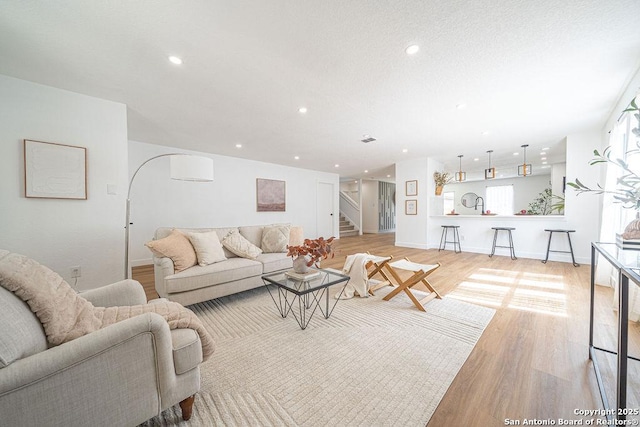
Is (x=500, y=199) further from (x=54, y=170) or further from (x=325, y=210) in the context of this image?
(x=54, y=170)

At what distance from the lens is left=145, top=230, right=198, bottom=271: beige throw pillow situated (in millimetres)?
2453

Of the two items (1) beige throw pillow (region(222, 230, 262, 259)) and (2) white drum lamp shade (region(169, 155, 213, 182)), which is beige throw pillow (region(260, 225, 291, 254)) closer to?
(1) beige throw pillow (region(222, 230, 262, 259))

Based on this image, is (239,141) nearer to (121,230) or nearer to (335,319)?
(121,230)

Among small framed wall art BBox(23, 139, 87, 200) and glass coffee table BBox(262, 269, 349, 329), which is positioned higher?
small framed wall art BBox(23, 139, 87, 200)

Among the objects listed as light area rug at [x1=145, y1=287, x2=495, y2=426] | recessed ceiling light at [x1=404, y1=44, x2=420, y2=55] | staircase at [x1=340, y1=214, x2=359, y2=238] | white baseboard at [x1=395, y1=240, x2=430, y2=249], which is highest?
recessed ceiling light at [x1=404, y1=44, x2=420, y2=55]

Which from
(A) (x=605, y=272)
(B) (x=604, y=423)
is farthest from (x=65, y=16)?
(A) (x=605, y=272)

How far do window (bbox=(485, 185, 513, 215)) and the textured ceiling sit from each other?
6656mm

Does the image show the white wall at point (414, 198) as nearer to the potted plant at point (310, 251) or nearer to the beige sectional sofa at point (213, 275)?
the beige sectional sofa at point (213, 275)

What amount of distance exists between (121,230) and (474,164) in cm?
858

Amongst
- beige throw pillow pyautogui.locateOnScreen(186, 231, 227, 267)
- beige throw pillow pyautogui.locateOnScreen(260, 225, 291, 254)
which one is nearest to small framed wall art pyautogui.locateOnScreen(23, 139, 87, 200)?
beige throw pillow pyautogui.locateOnScreen(186, 231, 227, 267)

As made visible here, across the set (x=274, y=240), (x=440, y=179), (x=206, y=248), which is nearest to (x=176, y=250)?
(x=206, y=248)

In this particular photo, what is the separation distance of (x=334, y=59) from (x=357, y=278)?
2.40 metres

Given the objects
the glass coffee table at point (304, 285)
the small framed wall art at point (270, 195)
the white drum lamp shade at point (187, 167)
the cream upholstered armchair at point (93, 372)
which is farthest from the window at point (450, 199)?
the cream upholstered armchair at point (93, 372)

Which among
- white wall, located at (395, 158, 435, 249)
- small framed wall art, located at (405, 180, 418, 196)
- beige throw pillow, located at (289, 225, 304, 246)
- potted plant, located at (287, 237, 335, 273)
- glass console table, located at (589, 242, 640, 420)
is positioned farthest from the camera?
small framed wall art, located at (405, 180, 418, 196)
